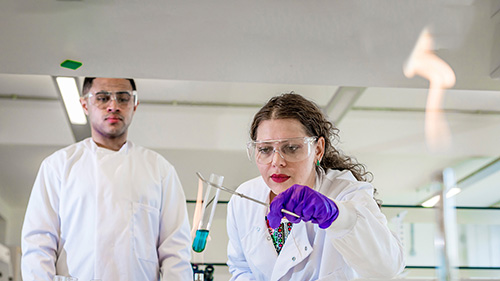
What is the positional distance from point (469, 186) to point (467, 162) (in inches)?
4.4

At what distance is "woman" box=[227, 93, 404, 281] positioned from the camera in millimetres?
1434

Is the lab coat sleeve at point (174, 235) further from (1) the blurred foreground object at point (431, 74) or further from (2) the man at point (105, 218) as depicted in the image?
(1) the blurred foreground object at point (431, 74)

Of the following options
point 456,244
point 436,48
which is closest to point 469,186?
point 456,244

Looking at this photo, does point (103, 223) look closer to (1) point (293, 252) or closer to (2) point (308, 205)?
(1) point (293, 252)

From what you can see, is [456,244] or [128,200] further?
[456,244]

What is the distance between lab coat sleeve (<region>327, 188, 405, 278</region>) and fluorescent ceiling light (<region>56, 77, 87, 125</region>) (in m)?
1.25

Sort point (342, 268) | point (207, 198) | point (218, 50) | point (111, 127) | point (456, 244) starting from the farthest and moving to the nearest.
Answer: point (456, 244) < point (111, 127) < point (218, 50) < point (207, 198) < point (342, 268)

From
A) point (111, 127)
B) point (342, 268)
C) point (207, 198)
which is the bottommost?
point (342, 268)

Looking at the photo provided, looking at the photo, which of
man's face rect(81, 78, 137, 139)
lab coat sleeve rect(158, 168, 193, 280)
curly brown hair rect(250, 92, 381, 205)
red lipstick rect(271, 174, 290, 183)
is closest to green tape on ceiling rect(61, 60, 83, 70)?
man's face rect(81, 78, 137, 139)

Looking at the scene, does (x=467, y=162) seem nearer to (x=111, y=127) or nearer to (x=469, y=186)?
(x=469, y=186)

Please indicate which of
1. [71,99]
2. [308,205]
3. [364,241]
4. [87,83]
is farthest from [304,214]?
[71,99]

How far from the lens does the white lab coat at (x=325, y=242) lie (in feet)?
4.74

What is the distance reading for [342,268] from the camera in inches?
63.7

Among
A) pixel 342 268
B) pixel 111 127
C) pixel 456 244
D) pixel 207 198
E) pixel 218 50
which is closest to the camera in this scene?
pixel 342 268
